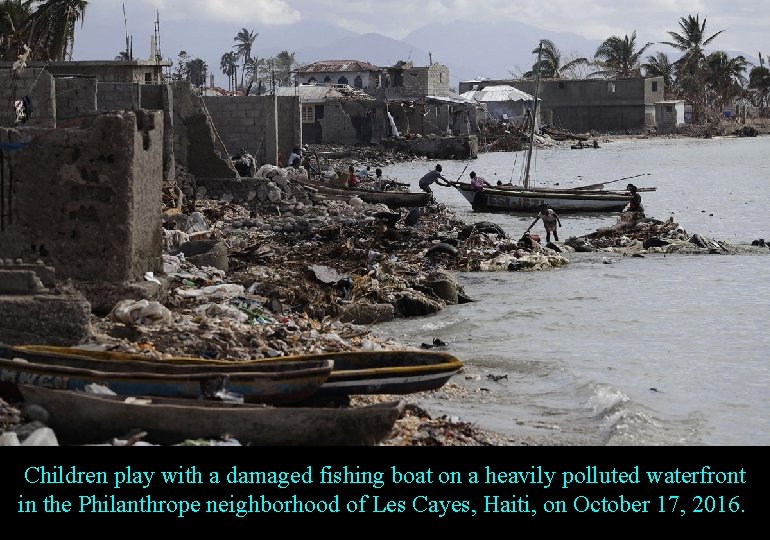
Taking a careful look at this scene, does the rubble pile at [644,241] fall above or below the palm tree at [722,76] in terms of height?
below

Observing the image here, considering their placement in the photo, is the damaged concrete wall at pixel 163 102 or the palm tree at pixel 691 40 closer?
the damaged concrete wall at pixel 163 102

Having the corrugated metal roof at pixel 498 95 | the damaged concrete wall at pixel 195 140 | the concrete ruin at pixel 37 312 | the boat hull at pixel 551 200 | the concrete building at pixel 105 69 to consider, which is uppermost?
the corrugated metal roof at pixel 498 95

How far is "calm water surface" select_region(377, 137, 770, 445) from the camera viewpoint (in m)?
9.38

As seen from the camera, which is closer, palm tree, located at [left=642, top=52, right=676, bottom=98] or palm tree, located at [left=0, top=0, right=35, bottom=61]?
palm tree, located at [left=0, top=0, right=35, bottom=61]

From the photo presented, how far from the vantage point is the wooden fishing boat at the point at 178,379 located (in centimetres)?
681

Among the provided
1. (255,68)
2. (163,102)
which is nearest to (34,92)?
(163,102)

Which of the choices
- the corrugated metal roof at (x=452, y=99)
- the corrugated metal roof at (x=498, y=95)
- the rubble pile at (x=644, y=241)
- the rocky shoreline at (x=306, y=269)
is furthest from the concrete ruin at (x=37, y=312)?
the corrugated metal roof at (x=498, y=95)

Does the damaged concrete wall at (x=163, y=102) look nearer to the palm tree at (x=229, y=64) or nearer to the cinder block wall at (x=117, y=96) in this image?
the cinder block wall at (x=117, y=96)

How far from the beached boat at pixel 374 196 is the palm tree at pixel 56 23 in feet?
25.4

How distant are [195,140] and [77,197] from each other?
11.7 m

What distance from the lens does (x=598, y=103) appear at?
7194 cm

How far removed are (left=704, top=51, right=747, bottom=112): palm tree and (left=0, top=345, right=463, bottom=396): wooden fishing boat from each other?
79.5m

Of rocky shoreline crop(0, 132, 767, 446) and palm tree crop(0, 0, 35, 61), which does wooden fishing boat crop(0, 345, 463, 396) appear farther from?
palm tree crop(0, 0, 35, 61)

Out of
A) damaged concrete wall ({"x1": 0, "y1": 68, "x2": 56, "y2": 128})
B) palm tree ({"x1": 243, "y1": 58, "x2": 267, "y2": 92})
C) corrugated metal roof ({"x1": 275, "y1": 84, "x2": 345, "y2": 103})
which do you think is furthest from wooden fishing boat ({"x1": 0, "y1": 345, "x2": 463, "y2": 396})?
palm tree ({"x1": 243, "y1": 58, "x2": 267, "y2": 92})
